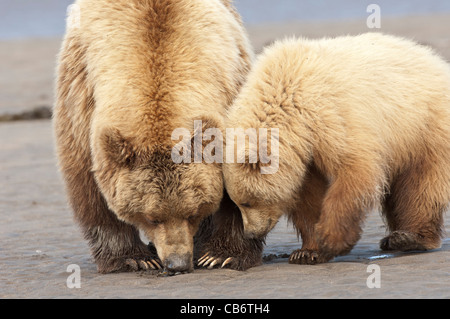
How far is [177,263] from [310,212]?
1.12 m

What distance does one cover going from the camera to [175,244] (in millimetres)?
6125

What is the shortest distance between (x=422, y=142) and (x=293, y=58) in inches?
47.6

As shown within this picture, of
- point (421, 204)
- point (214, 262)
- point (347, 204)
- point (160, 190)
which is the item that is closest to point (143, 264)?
point (214, 262)

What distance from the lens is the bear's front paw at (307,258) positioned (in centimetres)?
633

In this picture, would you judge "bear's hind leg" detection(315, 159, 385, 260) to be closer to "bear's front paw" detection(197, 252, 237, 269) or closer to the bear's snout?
"bear's front paw" detection(197, 252, 237, 269)

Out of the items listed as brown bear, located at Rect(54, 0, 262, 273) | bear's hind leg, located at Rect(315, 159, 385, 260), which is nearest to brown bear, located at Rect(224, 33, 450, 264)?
bear's hind leg, located at Rect(315, 159, 385, 260)

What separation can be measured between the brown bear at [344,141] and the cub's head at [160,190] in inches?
9.4

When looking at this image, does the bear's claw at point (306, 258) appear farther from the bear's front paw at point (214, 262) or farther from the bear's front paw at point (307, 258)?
the bear's front paw at point (214, 262)

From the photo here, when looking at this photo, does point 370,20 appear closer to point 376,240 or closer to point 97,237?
point 376,240

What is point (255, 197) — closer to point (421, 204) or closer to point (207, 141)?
point (207, 141)

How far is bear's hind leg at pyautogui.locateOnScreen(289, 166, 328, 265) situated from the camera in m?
6.38

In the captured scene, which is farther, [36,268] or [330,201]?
[36,268]

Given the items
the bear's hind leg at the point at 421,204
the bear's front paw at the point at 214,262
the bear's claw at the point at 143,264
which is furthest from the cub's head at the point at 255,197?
the bear's hind leg at the point at 421,204

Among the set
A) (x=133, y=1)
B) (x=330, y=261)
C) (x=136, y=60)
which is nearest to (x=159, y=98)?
(x=136, y=60)
